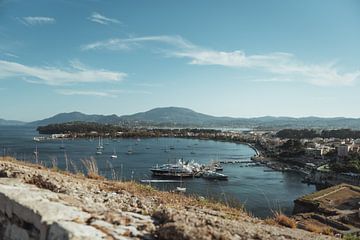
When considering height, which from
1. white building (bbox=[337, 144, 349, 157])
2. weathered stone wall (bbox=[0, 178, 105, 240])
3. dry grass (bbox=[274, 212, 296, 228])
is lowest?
white building (bbox=[337, 144, 349, 157])

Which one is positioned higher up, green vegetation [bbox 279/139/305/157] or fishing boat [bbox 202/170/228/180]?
green vegetation [bbox 279/139/305/157]

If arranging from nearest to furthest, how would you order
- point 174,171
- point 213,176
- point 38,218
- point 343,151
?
point 38,218 → point 213,176 → point 174,171 → point 343,151

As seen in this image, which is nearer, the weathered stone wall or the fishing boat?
the weathered stone wall

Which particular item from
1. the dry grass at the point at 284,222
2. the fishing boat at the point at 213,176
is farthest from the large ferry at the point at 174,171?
the dry grass at the point at 284,222

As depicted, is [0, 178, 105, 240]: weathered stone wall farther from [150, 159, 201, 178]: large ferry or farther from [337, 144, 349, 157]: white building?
[337, 144, 349, 157]: white building

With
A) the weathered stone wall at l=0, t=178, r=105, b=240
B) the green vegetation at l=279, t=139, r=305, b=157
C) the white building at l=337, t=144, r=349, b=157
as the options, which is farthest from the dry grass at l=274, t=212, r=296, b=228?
the green vegetation at l=279, t=139, r=305, b=157

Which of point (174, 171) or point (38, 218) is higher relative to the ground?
point (38, 218)

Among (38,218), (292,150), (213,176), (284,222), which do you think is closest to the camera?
(38,218)

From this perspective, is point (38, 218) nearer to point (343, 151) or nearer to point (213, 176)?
point (213, 176)

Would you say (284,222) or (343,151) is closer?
(284,222)

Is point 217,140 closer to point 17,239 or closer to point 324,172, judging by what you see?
point 324,172

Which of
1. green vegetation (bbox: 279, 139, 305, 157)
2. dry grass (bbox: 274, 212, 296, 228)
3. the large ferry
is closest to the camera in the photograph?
dry grass (bbox: 274, 212, 296, 228)

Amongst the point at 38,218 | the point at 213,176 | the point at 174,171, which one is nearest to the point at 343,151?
the point at 213,176

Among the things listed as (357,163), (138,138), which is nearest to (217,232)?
(357,163)
